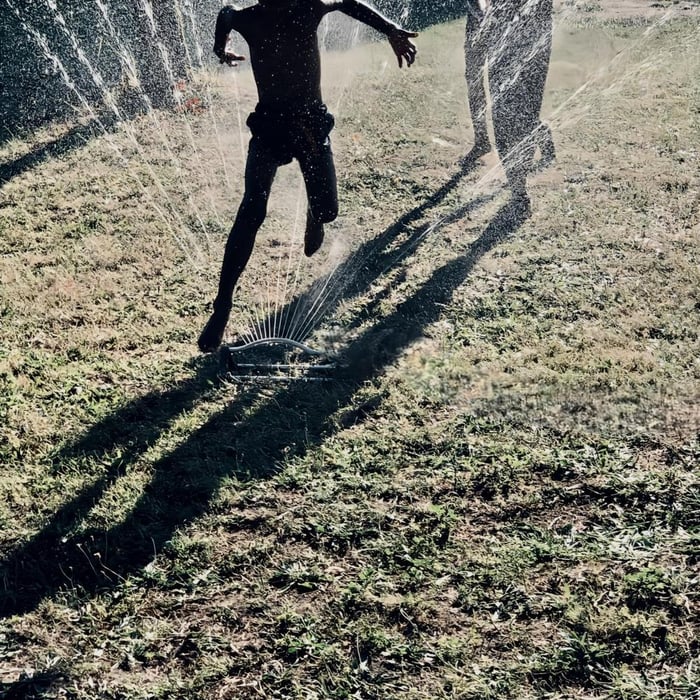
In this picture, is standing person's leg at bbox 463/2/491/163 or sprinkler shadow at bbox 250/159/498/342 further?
standing person's leg at bbox 463/2/491/163

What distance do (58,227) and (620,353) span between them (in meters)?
3.98

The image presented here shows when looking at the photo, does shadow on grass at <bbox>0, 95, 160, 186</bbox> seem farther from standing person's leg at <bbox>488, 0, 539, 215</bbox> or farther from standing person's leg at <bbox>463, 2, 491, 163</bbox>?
standing person's leg at <bbox>488, 0, 539, 215</bbox>

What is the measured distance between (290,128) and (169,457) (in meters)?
1.73

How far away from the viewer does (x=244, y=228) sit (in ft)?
12.7

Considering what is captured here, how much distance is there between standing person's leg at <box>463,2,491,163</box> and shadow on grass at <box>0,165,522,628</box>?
287 centimetres

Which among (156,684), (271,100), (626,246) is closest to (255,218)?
(271,100)

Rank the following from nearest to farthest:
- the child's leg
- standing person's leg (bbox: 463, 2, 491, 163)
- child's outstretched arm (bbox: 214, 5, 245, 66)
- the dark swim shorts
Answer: child's outstretched arm (bbox: 214, 5, 245, 66) < the dark swim shorts < the child's leg < standing person's leg (bbox: 463, 2, 491, 163)

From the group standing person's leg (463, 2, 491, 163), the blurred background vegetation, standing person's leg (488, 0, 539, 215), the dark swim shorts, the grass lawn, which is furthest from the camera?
the blurred background vegetation

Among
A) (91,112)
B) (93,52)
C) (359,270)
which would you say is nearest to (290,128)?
(359,270)

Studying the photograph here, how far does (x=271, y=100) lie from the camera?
3789mm

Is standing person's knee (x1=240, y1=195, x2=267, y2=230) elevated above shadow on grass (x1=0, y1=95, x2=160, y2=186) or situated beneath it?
situated beneath

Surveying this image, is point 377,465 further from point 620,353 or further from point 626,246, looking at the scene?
point 626,246

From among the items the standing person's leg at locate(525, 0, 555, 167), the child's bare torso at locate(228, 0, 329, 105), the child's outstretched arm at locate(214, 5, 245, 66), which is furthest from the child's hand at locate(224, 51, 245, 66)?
the standing person's leg at locate(525, 0, 555, 167)

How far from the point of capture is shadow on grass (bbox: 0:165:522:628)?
9.25 ft
